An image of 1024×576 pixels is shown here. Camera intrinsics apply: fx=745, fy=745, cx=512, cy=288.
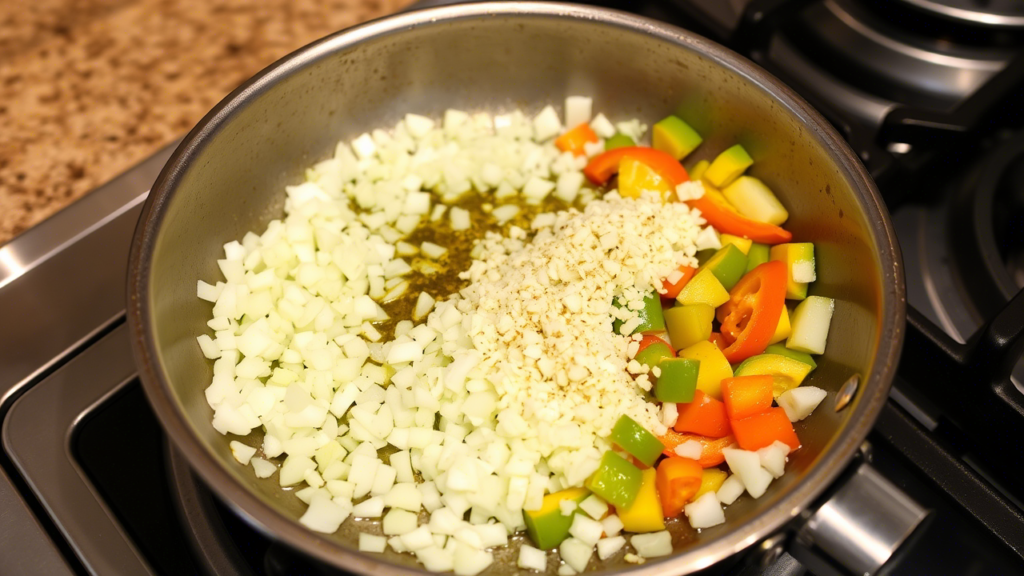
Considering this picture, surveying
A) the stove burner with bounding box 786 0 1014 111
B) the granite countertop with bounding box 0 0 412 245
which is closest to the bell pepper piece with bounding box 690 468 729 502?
the stove burner with bounding box 786 0 1014 111

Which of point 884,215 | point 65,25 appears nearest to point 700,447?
point 884,215

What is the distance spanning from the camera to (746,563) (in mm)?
832

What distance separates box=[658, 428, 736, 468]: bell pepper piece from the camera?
0.89m

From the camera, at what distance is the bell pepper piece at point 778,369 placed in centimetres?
92

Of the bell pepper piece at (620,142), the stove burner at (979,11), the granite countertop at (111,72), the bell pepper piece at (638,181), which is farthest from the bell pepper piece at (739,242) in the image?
the granite countertop at (111,72)

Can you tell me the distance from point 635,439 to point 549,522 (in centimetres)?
13

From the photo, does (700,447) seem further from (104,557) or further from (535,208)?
(104,557)

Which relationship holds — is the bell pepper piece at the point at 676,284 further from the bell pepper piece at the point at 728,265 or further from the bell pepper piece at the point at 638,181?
the bell pepper piece at the point at 638,181

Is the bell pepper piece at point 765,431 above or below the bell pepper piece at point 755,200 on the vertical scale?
below

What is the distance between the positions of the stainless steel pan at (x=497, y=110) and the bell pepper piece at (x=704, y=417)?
0.29 feet

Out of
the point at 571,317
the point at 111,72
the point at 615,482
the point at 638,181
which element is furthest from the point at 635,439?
the point at 111,72

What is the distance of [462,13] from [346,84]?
0.65 feet

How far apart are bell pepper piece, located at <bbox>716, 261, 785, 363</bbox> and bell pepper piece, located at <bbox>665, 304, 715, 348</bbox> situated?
32 mm

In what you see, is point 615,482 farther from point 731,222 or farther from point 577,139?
point 577,139
